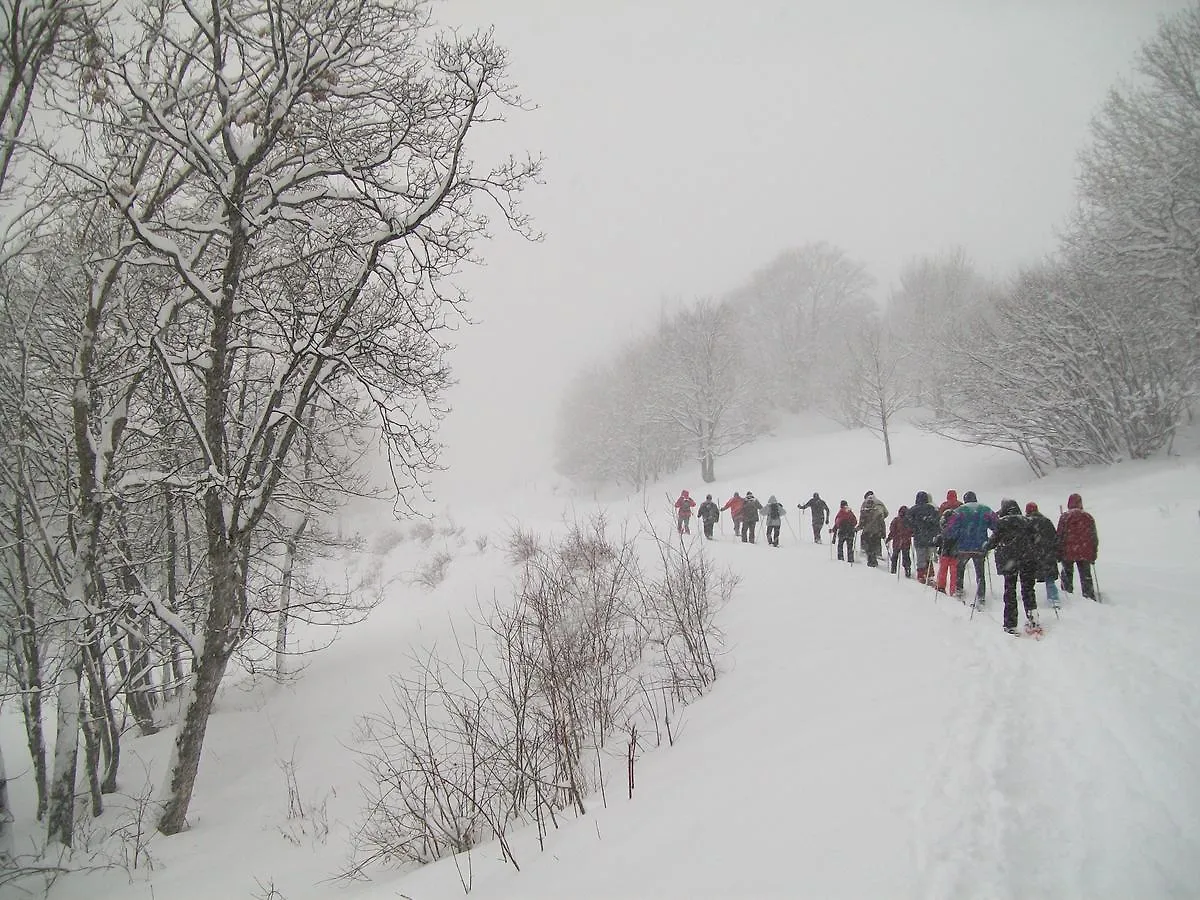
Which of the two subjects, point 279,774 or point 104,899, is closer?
point 104,899

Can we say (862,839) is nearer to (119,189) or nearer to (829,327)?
(119,189)

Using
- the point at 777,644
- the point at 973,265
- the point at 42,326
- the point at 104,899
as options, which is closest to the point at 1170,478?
the point at 777,644

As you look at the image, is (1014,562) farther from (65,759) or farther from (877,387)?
(877,387)

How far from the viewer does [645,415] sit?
1215 inches

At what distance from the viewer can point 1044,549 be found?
248 inches

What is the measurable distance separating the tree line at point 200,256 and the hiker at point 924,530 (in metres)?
8.29

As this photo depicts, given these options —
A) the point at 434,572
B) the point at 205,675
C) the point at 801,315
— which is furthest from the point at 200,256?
the point at 801,315

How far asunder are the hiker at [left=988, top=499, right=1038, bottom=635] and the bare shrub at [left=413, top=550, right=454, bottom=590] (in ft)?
54.1

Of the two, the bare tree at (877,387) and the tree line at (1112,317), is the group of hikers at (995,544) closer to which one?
the tree line at (1112,317)

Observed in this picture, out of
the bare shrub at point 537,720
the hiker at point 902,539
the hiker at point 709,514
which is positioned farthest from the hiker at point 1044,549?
the hiker at point 709,514

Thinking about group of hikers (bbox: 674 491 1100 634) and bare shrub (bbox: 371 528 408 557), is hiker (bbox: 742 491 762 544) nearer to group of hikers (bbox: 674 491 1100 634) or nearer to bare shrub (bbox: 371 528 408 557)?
group of hikers (bbox: 674 491 1100 634)

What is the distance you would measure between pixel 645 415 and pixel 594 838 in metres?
28.0

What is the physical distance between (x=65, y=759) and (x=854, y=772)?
27.2ft

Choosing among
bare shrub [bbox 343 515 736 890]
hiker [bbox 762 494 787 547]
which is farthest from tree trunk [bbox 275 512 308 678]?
hiker [bbox 762 494 787 547]
